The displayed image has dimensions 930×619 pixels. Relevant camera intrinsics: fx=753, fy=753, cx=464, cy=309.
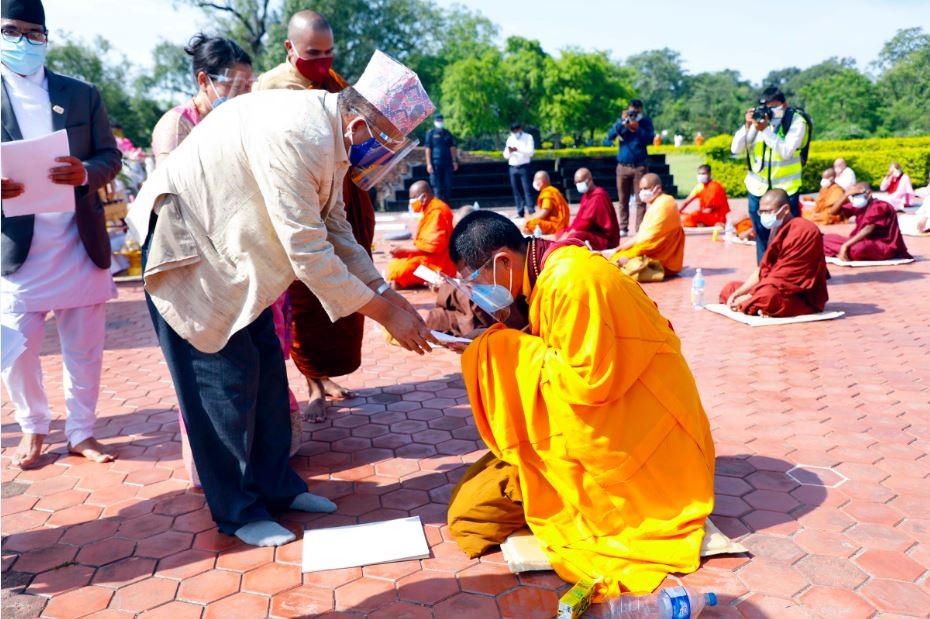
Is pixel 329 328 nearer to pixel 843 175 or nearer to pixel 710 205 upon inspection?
pixel 710 205

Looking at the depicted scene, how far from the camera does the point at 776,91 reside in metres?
7.44

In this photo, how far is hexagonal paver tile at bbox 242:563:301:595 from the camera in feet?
8.81

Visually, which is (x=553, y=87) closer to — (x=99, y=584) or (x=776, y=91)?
(x=776, y=91)

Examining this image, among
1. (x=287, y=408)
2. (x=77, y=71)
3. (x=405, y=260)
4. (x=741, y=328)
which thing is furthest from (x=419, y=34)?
(x=287, y=408)

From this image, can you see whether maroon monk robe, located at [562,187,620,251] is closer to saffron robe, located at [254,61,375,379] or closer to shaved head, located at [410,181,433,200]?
shaved head, located at [410,181,433,200]

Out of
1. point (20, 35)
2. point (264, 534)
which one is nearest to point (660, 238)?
point (264, 534)

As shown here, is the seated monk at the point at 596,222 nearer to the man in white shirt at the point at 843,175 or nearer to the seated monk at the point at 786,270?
the seated monk at the point at 786,270

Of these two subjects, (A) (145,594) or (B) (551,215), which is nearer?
(A) (145,594)

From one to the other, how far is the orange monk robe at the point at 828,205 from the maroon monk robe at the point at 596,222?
15.3 ft

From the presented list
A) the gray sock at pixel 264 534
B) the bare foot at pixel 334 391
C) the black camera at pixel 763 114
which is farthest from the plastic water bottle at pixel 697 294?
the gray sock at pixel 264 534

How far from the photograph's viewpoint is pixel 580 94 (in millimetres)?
34688

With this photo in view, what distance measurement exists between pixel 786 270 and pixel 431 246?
362 cm

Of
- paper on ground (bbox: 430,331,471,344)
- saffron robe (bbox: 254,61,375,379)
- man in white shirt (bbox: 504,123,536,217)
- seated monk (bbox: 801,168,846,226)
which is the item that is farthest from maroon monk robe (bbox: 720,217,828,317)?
man in white shirt (bbox: 504,123,536,217)

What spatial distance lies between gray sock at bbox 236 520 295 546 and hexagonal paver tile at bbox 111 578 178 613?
0.32 m
